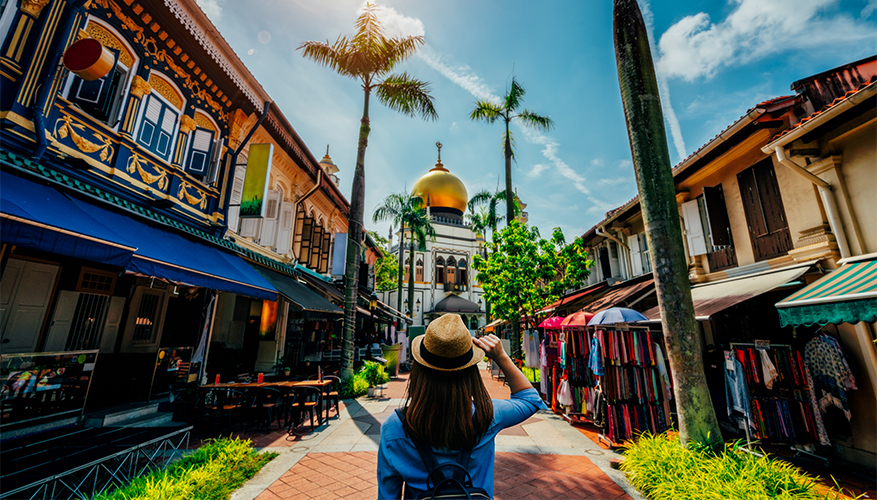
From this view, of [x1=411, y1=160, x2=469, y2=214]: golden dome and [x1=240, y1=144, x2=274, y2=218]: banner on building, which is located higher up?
[x1=411, y1=160, x2=469, y2=214]: golden dome

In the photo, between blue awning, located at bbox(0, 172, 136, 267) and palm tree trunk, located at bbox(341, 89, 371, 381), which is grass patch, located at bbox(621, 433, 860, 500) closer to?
blue awning, located at bbox(0, 172, 136, 267)

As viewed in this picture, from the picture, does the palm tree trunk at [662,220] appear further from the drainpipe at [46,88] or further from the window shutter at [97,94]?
the drainpipe at [46,88]

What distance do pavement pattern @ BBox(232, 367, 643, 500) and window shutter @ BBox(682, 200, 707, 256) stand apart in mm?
5748

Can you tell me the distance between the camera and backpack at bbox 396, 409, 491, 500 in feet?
4.56

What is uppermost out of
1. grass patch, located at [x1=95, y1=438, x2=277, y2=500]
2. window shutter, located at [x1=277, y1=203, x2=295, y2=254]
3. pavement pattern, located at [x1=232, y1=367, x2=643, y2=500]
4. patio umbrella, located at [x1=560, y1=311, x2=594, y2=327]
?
window shutter, located at [x1=277, y1=203, x2=295, y2=254]

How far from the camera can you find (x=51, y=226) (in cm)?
368

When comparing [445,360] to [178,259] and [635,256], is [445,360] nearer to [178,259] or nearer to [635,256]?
[178,259]

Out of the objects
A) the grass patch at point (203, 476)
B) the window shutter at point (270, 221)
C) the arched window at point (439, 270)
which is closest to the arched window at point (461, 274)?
the arched window at point (439, 270)

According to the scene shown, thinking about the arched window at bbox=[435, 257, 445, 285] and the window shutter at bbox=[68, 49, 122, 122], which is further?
the arched window at bbox=[435, 257, 445, 285]

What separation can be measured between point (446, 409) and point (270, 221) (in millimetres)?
10548

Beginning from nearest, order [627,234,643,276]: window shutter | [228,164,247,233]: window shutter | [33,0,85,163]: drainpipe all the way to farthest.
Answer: [33,0,85,163]: drainpipe < [228,164,247,233]: window shutter < [627,234,643,276]: window shutter

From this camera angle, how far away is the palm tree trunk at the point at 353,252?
10031mm

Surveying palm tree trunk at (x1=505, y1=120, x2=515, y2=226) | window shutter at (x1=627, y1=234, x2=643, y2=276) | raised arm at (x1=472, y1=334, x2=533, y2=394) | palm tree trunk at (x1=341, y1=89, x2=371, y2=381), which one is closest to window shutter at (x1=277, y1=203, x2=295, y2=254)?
palm tree trunk at (x1=341, y1=89, x2=371, y2=381)

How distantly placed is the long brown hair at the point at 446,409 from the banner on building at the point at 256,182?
26.7ft
